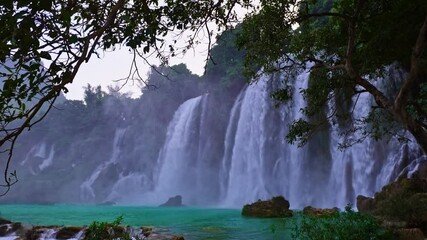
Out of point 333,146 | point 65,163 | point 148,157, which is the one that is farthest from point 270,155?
point 65,163

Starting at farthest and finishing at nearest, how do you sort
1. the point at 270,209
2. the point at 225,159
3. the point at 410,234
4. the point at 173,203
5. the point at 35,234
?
1. the point at 173,203
2. the point at 225,159
3. the point at 270,209
4. the point at 35,234
5. the point at 410,234

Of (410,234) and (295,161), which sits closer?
(410,234)

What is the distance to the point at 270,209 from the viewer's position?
73.9 ft

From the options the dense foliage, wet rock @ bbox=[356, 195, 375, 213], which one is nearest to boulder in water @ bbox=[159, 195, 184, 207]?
wet rock @ bbox=[356, 195, 375, 213]

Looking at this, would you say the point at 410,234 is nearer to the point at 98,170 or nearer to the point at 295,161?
the point at 295,161

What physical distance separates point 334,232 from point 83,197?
177ft

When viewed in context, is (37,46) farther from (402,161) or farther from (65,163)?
(65,163)

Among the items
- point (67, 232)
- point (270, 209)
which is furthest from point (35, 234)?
point (270, 209)

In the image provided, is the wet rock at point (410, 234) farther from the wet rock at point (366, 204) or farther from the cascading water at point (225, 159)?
the wet rock at point (366, 204)

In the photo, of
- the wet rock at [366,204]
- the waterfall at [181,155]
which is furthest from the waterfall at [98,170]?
the wet rock at [366,204]

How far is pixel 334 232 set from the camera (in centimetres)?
776

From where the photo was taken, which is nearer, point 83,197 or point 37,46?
point 37,46

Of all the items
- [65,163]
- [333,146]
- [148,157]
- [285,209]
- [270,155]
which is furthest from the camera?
[65,163]

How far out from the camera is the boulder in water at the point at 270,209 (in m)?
22.1
